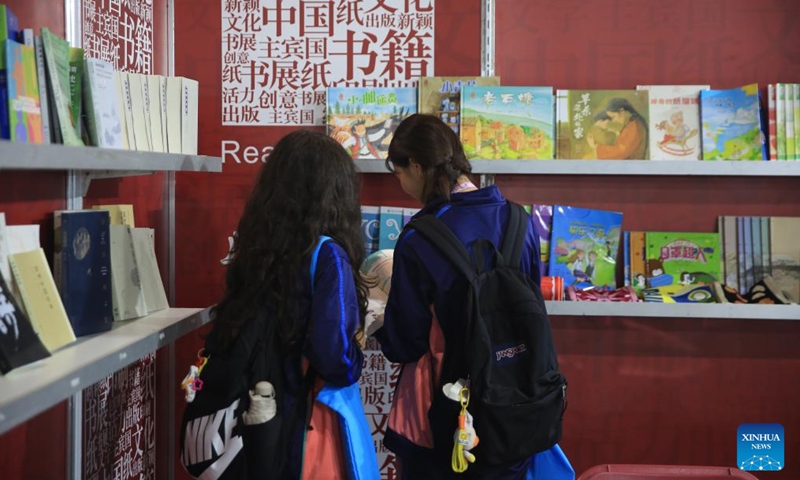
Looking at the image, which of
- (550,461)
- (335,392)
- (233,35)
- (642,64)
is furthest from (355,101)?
(550,461)

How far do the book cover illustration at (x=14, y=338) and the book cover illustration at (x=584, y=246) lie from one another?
6.77 feet

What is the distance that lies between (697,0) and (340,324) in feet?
7.26

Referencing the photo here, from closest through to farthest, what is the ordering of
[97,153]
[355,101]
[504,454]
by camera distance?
[97,153] → [504,454] → [355,101]

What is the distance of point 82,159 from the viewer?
2021mm

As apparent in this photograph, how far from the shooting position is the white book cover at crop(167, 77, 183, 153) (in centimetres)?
A: 282

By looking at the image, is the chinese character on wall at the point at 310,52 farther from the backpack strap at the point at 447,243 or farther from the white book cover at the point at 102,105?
the backpack strap at the point at 447,243

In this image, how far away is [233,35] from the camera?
3604 mm

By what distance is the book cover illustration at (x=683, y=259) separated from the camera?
11.3 feet

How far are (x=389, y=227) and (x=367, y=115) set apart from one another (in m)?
0.46

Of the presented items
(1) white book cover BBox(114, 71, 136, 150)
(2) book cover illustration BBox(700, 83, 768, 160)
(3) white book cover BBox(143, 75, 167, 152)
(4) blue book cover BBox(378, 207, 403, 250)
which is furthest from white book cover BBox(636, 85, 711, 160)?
(1) white book cover BBox(114, 71, 136, 150)

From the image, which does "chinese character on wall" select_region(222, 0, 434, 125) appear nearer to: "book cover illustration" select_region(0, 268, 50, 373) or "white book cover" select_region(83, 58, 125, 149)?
"white book cover" select_region(83, 58, 125, 149)

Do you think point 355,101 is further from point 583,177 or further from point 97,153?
point 97,153

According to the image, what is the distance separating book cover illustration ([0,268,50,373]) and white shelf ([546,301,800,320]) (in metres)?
1.90

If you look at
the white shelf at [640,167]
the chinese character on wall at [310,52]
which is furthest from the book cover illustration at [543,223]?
the chinese character on wall at [310,52]
